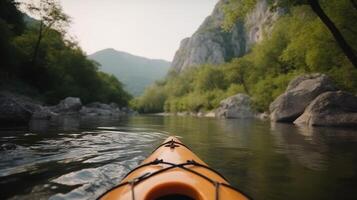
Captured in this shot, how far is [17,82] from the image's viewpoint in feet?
99.6

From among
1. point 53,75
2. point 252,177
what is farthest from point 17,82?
point 252,177

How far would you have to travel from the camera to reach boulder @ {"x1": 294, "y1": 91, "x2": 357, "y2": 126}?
21.4m

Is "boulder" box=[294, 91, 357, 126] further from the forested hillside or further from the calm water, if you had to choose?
the forested hillside

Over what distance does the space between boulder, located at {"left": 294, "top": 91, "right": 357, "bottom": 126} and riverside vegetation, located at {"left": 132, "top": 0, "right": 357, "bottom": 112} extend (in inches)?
143

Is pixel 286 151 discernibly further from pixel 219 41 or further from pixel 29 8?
pixel 219 41

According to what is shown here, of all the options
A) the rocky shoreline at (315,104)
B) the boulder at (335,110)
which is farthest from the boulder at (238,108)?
the boulder at (335,110)

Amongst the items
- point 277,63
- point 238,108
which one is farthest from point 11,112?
point 277,63

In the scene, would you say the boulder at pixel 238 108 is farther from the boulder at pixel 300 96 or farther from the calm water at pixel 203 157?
the calm water at pixel 203 157

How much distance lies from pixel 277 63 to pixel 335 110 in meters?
26.7

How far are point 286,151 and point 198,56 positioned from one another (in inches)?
5758

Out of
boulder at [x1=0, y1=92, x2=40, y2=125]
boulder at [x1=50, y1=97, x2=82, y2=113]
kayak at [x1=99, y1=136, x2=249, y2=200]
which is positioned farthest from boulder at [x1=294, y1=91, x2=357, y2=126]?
boulder at [x1=50, y1=97, x2=82, y2=113]

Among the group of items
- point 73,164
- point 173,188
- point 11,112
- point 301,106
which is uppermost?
point 301,106

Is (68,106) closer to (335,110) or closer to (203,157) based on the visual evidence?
(335,110)

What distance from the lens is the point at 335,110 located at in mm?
22078
